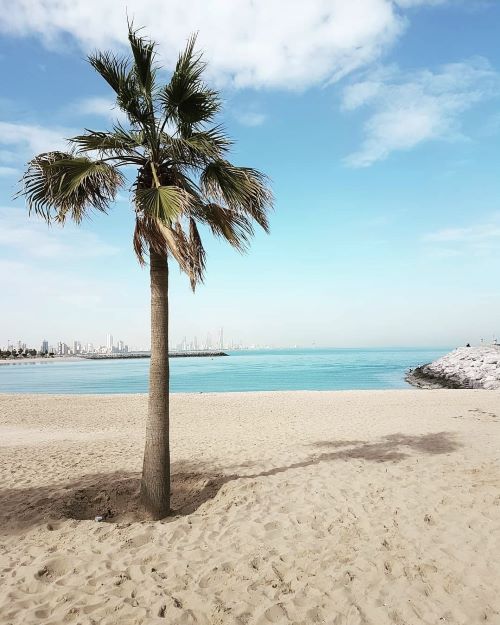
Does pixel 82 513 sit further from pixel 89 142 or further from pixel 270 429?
pixel 270 429

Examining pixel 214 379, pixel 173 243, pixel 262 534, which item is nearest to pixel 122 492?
pixel 262 534

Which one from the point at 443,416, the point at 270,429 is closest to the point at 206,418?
the point at 270,429

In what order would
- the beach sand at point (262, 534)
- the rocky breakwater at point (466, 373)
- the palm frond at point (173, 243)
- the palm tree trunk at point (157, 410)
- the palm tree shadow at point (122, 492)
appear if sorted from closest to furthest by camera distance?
the beach sand at point (262, 534) < the palm frond at point (173, 243) < the palm tree trunk at point (157, 410) < the palm tree shadow at point (122, 492) < the rocky breakwater at point (466, 373)

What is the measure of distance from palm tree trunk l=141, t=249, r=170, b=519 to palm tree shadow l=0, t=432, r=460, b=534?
0.32 m

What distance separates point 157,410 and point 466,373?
39.1m

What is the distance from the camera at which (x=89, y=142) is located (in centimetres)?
661

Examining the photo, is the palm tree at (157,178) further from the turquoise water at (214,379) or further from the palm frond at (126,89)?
the turquoise water at (214,379)

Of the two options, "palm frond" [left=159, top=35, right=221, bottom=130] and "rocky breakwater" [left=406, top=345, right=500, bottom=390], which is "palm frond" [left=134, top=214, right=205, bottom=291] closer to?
"palm frond" [left=159, top=35, right=221, bottom=130]

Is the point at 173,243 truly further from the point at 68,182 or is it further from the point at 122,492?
the point at 122,492

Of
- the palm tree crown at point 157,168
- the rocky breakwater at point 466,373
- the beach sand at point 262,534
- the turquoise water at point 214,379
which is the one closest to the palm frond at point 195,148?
the palm tree crown at point 157,168

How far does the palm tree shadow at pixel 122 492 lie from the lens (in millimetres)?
7070

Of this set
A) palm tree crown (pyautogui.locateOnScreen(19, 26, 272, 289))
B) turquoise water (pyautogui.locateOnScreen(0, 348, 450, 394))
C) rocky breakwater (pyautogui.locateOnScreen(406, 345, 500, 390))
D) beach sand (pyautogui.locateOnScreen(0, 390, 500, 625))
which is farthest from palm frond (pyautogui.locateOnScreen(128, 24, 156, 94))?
turquoise water (pyautogui.locateOnScreen(0, 348, 450, 394))

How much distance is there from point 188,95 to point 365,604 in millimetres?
7135

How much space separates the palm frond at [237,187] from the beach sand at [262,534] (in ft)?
16.5
